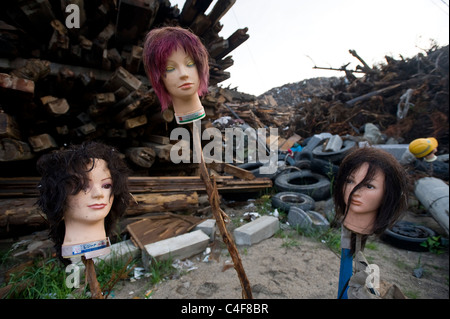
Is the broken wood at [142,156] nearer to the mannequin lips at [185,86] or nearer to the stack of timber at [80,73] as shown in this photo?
the stack of timber at [80,73]

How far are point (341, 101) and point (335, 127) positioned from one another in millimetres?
1840

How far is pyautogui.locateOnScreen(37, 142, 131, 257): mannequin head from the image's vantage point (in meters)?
1.19

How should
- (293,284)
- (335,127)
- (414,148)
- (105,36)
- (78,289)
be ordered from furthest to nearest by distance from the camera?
1. (335,127)
2. (414,148)
3. (105,36)
4. (293,284)
5. (78,289)

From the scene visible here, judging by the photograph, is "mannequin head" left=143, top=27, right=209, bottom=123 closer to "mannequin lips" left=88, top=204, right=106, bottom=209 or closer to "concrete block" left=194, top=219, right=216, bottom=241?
"mannequin lips" left=88, top=204, right=106, bottom=209

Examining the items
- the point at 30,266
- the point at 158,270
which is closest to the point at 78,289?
the point at 30,266

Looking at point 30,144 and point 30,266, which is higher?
point 30,144

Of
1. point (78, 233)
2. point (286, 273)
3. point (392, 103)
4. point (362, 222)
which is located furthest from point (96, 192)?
point (392, 103)

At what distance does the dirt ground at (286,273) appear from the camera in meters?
2.49

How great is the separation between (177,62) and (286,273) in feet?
8.35

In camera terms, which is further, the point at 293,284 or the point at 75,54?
the point at 75,54

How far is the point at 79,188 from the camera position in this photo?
1197mm

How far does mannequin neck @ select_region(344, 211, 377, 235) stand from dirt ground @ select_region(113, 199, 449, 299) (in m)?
1.40
